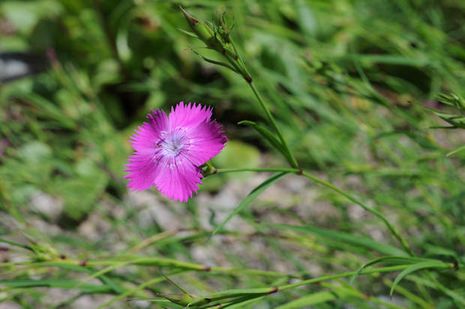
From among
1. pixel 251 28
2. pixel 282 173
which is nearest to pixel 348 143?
pixel 251 28

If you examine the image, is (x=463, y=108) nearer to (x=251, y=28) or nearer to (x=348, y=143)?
(x=348, y=143)

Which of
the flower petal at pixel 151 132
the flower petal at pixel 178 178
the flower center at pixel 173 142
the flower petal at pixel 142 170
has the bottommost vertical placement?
the flower petal at pixel 178 178

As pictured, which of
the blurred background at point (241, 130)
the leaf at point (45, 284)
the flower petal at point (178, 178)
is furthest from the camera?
the blurred background at point (241, 130)

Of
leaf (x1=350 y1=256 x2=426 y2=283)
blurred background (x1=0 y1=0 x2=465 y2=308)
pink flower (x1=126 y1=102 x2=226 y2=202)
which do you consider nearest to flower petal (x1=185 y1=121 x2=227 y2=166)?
pink flower (x1=126 y1=102 x2=226 y2=202)

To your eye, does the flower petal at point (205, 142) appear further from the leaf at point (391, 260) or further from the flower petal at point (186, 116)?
the leaf at point (391, 260)

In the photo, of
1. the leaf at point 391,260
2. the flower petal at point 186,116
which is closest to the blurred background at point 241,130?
the leaf at point 391,260

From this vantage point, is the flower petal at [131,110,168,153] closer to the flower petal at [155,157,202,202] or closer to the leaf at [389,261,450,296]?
the flower petal at [155,157,202,202]
